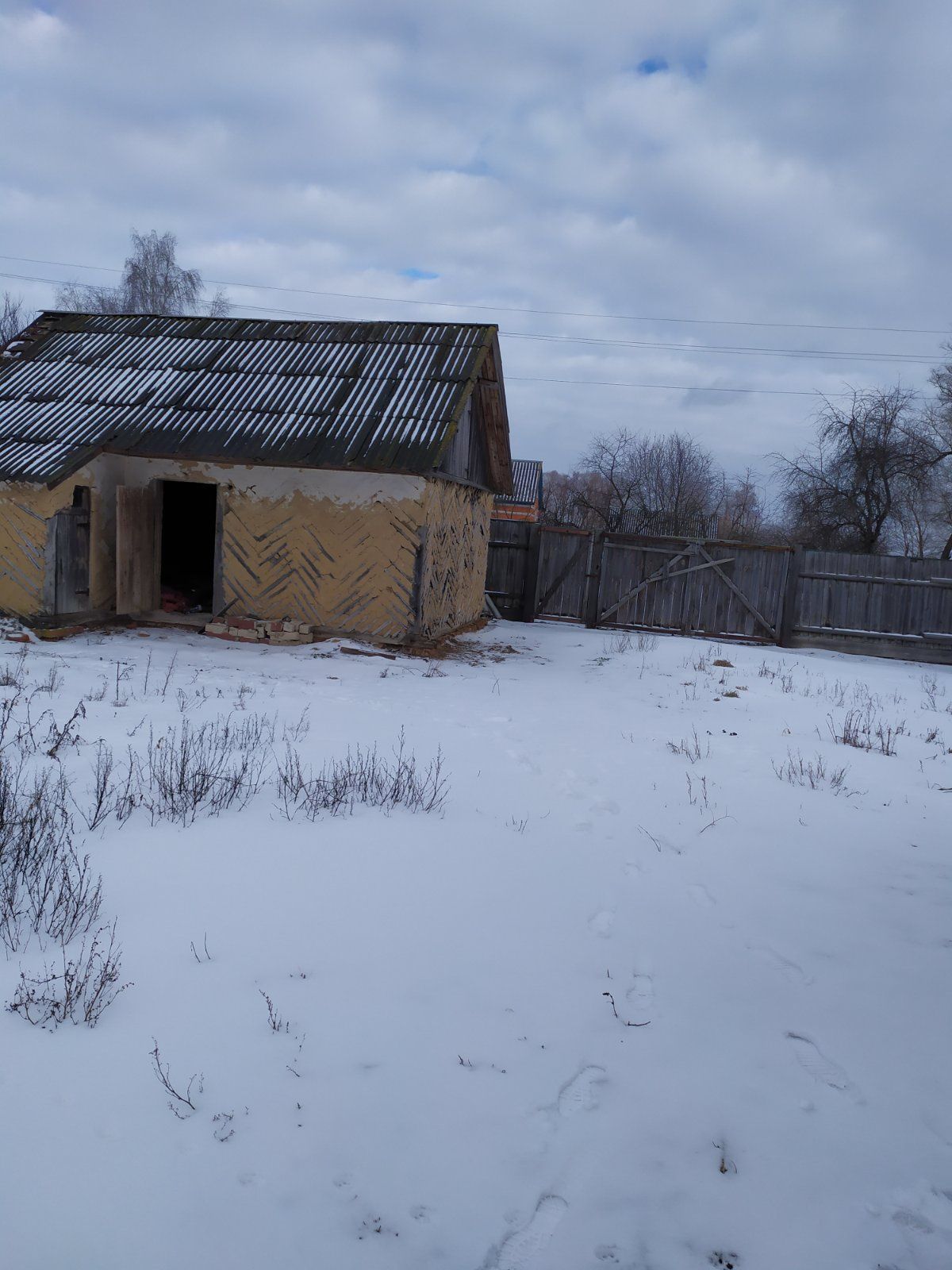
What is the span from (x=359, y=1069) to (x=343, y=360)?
11.4 metres

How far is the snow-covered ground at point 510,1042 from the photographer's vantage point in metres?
2.09

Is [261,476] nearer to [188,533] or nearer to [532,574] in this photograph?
[188,533]

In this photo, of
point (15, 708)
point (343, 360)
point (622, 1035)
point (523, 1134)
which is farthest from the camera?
point (343, 360)

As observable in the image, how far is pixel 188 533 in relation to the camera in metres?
15.8

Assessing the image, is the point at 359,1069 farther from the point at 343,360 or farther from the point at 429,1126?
the point at 343,360

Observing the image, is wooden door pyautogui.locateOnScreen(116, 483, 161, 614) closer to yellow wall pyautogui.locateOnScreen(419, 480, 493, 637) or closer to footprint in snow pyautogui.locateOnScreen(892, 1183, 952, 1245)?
yellow wall pyautogui.locateOnScreen(419, 480, 493, 637)

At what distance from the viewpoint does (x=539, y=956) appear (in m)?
3.35

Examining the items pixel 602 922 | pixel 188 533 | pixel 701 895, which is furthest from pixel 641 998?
pixel 188 533

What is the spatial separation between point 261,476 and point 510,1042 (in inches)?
377

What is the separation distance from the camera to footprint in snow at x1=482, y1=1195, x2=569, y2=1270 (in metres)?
2.01

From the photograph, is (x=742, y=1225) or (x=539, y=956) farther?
(x=539, y=956)

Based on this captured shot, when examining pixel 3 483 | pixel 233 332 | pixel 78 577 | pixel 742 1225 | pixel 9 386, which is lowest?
pixel 742 1225

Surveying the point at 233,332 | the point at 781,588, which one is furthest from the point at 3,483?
the point at 781,588

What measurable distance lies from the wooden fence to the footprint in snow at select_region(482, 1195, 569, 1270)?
1401cm
